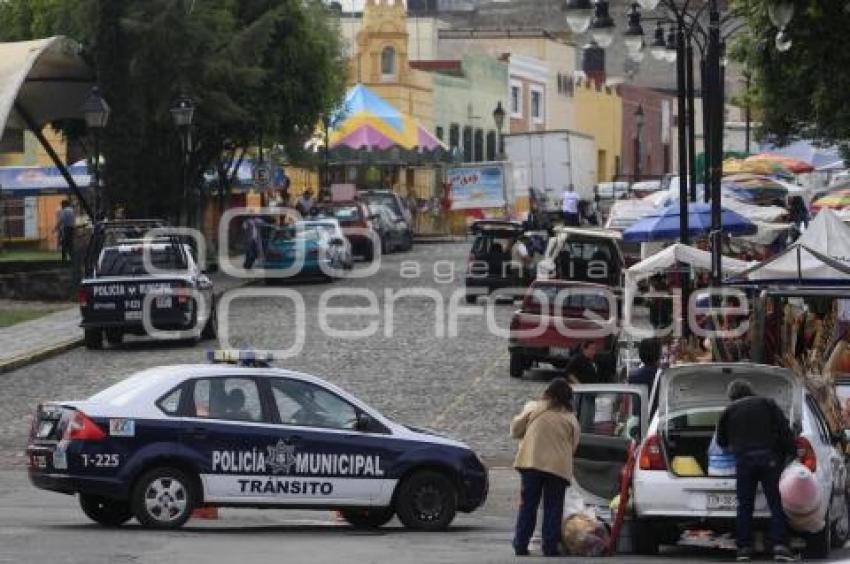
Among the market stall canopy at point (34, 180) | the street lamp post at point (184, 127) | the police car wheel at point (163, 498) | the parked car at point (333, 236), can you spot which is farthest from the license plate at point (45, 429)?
the market stall canopy at point (34, 180)

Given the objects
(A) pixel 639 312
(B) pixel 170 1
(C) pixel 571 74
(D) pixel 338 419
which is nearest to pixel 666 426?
(D) pixel 338 419

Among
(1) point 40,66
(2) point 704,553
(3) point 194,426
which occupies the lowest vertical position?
(2) point 704,553

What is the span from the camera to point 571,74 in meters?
106

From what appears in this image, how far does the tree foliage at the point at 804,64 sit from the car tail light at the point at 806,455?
9.25m

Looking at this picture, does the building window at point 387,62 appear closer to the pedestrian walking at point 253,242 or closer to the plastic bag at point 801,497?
the pedestrian walking at point 253,242

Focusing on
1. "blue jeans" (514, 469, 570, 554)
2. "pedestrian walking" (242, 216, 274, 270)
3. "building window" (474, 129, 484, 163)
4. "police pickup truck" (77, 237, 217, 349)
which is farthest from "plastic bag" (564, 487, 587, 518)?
"building window" (474, 129, 484, 163)

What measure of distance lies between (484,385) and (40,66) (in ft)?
65.1

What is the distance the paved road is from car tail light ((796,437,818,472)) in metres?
1.22

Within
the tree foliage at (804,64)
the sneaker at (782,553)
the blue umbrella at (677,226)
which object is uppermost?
the tree foliage at (804,64)

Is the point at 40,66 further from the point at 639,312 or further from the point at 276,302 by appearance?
the point at 639,312

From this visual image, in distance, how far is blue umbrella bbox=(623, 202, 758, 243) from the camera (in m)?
33.0

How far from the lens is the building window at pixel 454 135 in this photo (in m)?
91.2

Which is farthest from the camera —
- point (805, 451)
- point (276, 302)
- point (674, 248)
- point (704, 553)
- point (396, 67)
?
point (396, 67)

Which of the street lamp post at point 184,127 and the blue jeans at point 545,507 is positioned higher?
the street lamp post at point 184,127
